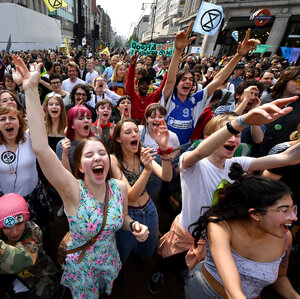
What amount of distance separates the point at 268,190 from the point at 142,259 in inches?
77.3

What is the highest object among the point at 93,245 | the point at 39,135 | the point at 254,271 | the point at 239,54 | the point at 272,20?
the point at 272,20

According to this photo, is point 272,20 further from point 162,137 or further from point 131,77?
point 162,137

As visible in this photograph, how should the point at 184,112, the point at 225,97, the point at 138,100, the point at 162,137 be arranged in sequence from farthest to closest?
the point at 225,97 → the point at 138,100 → the point at 184,112 → the point at 162,137

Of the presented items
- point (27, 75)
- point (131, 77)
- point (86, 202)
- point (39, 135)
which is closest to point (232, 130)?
point (86, 202)

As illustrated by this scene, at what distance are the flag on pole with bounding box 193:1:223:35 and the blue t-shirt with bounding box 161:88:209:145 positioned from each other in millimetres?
3943

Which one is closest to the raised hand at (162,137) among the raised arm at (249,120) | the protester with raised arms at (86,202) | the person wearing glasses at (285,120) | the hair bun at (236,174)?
the raised arm at (249,120)

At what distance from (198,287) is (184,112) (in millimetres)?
2316

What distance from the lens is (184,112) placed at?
3010 millimetres

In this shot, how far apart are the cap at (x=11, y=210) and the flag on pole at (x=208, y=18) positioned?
21.4 feet

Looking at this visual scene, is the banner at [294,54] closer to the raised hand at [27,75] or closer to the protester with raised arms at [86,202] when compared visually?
the protester with raised arms at [86,202]

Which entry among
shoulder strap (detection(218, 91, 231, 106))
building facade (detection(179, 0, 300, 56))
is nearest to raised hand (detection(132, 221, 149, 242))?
shoulder strap (detection(218, 91, 231, 106))

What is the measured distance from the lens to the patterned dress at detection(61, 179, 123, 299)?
1379mm

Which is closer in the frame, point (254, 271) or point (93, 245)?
point (254, 271)

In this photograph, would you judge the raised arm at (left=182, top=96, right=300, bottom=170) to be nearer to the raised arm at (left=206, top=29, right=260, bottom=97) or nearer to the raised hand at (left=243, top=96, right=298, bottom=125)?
the raised hand at (left=243, top=96, right=298, bottom=125)
